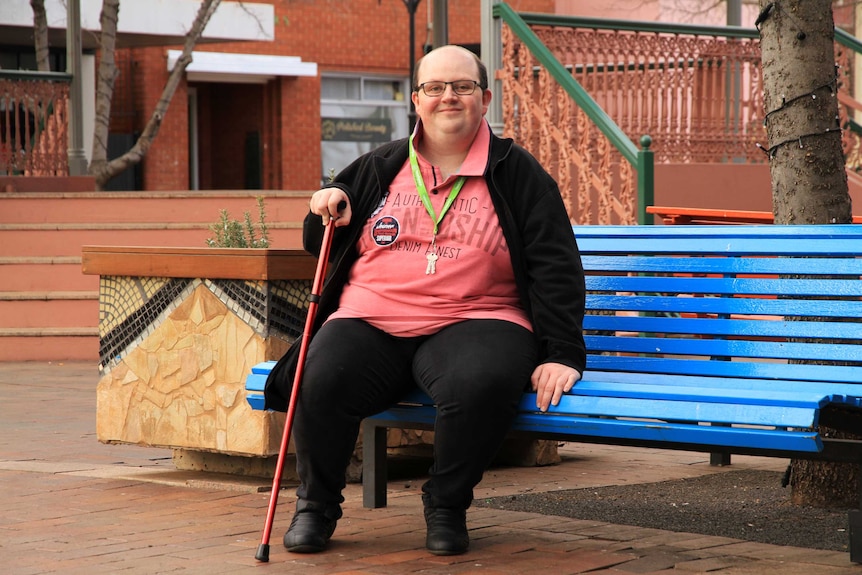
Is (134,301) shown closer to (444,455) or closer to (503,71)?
(444,455)

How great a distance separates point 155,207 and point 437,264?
27.1ft

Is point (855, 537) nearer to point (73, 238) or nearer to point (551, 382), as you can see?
point (551, 382)

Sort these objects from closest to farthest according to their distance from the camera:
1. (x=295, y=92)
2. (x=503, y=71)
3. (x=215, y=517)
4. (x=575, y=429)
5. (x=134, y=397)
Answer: (x=575, y=429) → (x=215, y=517) → (x=134, y=397) → (x=503, y=71) → (x=295, y=92)

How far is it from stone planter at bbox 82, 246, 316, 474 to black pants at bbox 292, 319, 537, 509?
3.03ft

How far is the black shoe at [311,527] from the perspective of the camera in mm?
4129

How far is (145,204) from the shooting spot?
1217 cm

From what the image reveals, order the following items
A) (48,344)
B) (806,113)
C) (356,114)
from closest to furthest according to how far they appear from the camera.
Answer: (806,113) < (48,344) < (356,114)

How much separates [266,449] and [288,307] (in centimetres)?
54

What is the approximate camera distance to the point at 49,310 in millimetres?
11297

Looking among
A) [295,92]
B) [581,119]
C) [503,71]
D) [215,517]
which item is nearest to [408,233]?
[215,517]

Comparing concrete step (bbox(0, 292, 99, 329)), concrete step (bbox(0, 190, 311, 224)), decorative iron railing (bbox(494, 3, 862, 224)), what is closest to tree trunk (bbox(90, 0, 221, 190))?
concrete step (bbox(0, 190, 311, 224))

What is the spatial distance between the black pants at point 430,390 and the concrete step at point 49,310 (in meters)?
7.37

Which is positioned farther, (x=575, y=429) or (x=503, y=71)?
(x=503, y=71)

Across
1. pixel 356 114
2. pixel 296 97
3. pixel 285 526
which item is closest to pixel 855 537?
pixel 285 526
